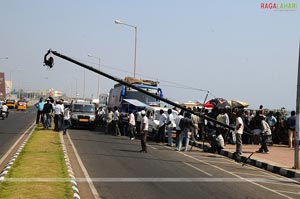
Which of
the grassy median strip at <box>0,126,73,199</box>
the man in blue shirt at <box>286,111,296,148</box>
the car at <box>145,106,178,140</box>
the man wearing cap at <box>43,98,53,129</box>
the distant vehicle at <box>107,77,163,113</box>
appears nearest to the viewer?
the grassy median strip at <box>0,126,73,199</box>

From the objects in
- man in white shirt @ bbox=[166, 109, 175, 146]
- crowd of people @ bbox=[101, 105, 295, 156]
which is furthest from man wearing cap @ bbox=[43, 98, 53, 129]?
man in white shirt @ bbox=[166, 109, 175, 146]

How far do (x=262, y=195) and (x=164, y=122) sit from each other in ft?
46.0

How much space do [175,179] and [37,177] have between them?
133 inches

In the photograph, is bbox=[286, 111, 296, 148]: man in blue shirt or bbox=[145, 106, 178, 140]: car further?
bbox=[145, 106, 178, 140]: car

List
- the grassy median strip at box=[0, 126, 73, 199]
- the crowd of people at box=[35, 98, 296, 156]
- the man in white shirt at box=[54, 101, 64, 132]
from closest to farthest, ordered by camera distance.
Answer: the grassy median strip at box=[0, 126, 73, 199] → the crowd of people at box=[35, 98, 296, 156] → the man in white shirt at box=[54, 101, 64, 132]

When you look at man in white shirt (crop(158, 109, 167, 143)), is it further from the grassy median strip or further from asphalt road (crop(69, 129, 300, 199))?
the grassy median strip

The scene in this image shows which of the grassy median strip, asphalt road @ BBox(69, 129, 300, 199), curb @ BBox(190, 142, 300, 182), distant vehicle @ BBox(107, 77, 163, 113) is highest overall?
distant vehicle @ BBox(107, 77, 163, 113)

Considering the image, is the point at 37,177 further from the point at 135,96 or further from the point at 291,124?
the point at 135,96

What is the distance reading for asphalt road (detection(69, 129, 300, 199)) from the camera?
968 centimetres

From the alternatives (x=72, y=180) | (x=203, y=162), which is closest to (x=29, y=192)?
(x=72, y=180)

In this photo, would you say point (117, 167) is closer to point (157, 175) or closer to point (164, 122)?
point (157, 175)

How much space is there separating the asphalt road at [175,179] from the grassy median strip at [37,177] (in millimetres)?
765

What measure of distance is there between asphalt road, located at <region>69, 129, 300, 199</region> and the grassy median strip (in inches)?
30.1

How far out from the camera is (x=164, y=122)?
23812 millimetres
